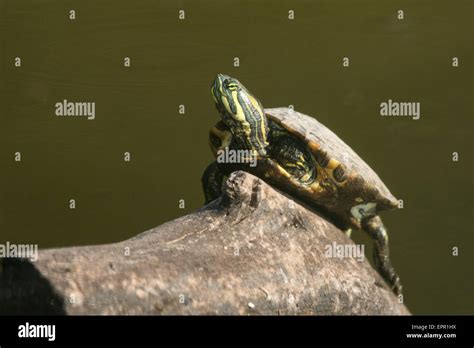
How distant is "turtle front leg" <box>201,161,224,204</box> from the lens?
3.15 meters

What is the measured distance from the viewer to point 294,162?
3006 millimetres

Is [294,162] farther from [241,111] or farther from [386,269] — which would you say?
[386,269]

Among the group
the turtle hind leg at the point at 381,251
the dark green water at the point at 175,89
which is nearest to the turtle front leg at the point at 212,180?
the turtle hind leg at the point at 381,251

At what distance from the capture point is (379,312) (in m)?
2.66

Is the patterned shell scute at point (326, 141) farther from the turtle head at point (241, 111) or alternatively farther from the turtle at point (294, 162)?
the turtle head at point (241, 111)

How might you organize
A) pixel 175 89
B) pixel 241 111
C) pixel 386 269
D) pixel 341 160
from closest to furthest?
pixel 341 160, pixel 241 111, pixel 386 269, pixel 175 89

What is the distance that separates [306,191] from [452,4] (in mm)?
2752

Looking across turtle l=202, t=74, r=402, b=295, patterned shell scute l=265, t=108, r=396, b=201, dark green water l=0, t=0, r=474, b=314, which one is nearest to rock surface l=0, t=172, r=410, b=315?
turtle l=202, t=74, r=402, b=295

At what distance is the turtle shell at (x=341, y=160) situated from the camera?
2.98 metres

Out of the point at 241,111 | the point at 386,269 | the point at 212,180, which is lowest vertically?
the point at 386,269

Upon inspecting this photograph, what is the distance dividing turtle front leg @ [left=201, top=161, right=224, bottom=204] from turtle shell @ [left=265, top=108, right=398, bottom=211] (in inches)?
15.5

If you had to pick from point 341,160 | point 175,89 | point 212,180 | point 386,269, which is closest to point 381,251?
point 386,269

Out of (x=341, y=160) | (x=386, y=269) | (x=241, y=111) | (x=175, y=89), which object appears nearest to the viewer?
(x=341, y=160)

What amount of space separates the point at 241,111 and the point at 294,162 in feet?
1.26
